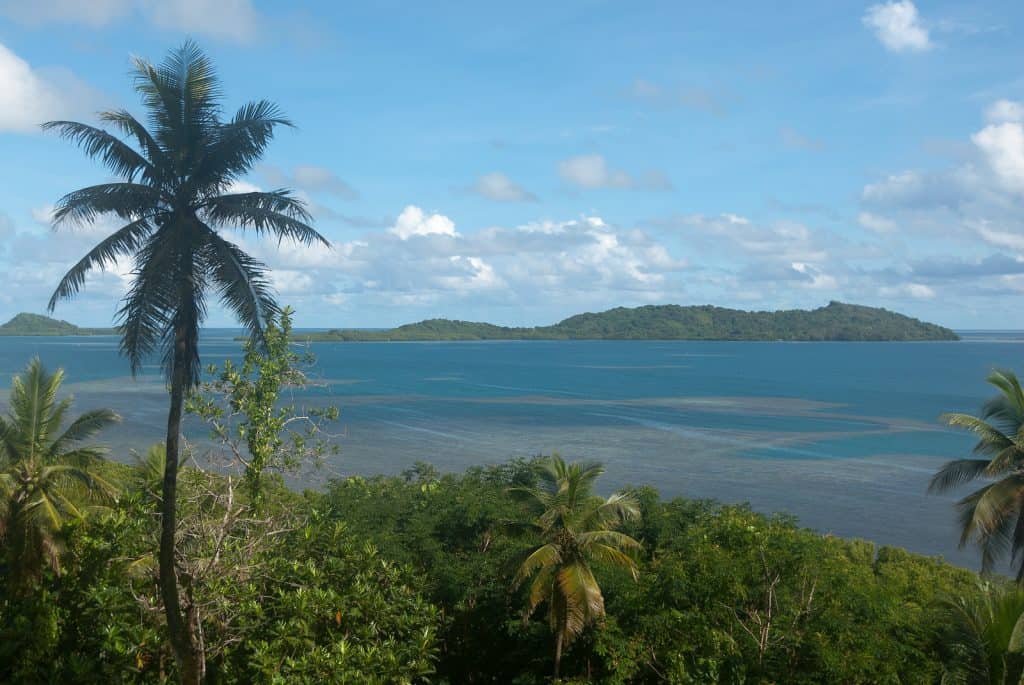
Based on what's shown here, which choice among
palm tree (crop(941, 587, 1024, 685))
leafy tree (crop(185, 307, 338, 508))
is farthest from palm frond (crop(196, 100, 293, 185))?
palm tree (crop(941, 587, 1024, 685))

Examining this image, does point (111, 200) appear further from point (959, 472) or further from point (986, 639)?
point (959, 472)

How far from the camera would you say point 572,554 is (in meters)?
17.8

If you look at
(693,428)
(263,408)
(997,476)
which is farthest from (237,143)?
(693,428)

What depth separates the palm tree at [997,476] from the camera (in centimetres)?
2212

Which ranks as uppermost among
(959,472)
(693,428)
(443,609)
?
(959,472)

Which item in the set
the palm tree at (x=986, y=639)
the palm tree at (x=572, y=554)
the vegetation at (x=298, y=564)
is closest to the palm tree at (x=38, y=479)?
the vegetation at (x=298, y=564)

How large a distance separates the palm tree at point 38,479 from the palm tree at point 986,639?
18222mm

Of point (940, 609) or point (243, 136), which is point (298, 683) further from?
point (940, 609)

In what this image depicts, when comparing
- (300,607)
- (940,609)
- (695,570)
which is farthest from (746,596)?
(300,607)

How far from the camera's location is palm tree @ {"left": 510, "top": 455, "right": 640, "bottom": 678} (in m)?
17.2

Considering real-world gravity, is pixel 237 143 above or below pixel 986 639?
above

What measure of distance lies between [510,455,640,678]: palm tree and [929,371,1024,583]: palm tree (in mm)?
10321

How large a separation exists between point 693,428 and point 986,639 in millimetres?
71736

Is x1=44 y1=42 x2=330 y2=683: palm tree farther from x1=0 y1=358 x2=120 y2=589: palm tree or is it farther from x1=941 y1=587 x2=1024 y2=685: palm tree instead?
x1=941 y1=587 x2=1024 y2=685: palm tree
